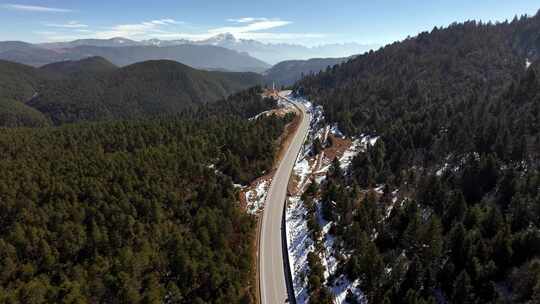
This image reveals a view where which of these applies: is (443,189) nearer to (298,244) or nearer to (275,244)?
(298,244)

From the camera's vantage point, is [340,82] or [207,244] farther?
[340,82]

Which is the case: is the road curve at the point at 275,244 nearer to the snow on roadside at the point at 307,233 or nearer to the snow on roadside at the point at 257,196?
the snow on roadside at the point at 257,196

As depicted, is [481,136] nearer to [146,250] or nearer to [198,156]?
[198,156]

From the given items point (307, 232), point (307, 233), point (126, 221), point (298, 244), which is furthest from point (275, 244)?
point (126, 221)

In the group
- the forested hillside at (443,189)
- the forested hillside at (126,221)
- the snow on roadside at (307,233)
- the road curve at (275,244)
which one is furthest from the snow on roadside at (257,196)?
the forested hillside at (443,189)

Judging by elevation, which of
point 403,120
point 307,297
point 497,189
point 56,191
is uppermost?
point 403,120

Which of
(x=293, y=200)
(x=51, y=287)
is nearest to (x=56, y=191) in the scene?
(x=51, y=287)

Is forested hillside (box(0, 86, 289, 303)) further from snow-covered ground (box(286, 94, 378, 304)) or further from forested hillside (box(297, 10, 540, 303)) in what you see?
forested hillside (box(297, 10, 540, 303))
